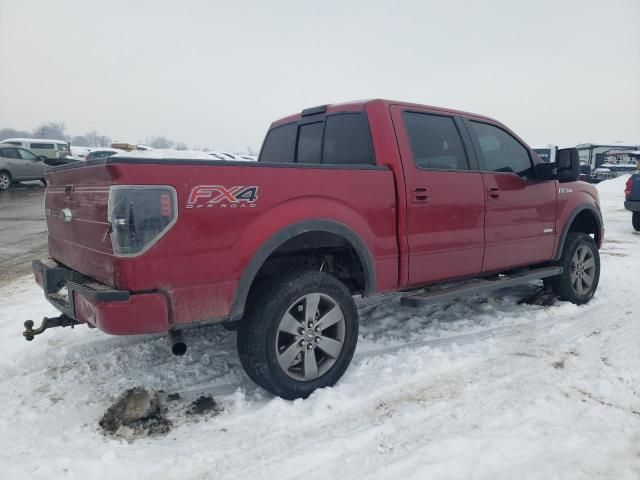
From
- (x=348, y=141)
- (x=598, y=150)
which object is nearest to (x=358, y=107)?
(x=348, y=141)

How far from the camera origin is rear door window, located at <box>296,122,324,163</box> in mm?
4070

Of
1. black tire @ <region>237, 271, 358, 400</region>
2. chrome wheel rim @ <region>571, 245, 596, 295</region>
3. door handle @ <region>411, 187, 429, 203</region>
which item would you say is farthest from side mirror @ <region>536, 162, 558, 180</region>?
black tire @ <region>237, 271, 358, 400</region>

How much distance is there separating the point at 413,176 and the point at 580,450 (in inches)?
80.0

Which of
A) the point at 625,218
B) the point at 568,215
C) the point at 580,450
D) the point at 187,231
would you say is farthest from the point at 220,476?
the point at 625,218

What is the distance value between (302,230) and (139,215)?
0.98 m

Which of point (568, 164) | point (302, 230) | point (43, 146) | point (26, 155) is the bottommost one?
point (302, 230)

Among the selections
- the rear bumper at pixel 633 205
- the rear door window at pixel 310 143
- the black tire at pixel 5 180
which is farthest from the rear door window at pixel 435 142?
the black tire at pixel 5 180

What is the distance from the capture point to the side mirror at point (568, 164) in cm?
443

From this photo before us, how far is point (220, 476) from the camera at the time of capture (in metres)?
2.28

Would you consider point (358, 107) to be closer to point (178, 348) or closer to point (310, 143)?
point (310, 143)

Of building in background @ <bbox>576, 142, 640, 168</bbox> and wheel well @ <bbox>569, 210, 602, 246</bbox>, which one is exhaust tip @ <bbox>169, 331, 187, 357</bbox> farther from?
building in background @ <bbox>576, 142, 640, 168</bbox>

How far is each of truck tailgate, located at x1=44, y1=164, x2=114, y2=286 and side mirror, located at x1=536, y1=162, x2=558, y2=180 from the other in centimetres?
392

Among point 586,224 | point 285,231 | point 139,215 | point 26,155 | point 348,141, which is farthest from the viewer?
point 26,155

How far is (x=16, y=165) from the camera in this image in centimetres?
1914
